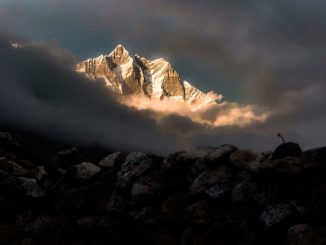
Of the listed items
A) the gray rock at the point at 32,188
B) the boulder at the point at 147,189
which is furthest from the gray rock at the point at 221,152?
the gray rock at the point at 32,188

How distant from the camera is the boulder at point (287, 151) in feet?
25.2

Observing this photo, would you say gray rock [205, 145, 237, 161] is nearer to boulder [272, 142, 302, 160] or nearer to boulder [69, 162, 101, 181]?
boulder [272, 142, 302, 160]

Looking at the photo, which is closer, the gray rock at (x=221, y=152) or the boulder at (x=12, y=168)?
the gray rock at (x=221, y=152)

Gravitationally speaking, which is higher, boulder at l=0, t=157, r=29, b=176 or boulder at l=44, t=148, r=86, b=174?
boulder at l=0, t=157, r=29, b=176

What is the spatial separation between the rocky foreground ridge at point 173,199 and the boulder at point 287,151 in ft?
0.05

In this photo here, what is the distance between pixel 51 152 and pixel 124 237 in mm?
6961

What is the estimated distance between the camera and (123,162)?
9.38 m

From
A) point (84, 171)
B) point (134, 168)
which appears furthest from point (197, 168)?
point (84, 171)

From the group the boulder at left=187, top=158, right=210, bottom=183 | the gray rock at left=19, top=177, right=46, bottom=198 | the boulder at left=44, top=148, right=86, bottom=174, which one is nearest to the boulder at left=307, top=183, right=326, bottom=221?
the boulder at left=187, top=158, right=210, bottom=183

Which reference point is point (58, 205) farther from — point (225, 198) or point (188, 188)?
point (225, 198)

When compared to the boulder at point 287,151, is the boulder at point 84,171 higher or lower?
higher

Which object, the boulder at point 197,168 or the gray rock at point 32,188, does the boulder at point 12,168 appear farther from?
the boulder at point 197,168

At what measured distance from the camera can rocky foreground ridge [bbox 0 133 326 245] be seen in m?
6.93

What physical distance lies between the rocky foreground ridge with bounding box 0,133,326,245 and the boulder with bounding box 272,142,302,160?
16 mm
